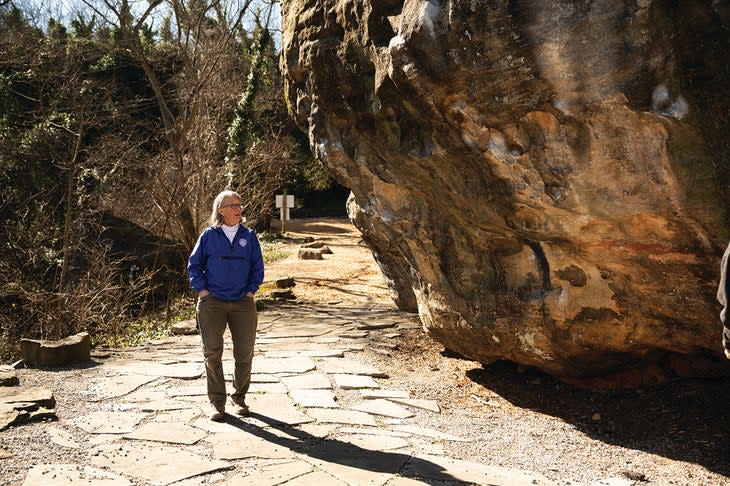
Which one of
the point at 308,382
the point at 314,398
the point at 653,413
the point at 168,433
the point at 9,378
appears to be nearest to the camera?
the point at 168,433

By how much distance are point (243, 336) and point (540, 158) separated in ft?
7.82

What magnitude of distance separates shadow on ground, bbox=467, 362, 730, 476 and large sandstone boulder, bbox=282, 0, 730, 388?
0.72 feet

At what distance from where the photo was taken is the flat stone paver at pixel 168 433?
4.74 m

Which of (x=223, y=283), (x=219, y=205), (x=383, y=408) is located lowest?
(x=383, y=408)

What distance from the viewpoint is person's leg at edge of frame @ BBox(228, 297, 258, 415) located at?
5203 millimetres

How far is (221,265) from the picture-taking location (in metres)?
5.12

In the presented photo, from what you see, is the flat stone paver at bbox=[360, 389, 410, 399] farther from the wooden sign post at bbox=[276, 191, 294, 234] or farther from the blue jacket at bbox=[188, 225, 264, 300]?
the wooden sign post at bbox=[276, 191, 294, 234]

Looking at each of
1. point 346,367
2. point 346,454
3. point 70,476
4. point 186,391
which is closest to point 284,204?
point 346,367

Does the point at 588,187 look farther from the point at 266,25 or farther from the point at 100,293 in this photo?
the point at 266,25

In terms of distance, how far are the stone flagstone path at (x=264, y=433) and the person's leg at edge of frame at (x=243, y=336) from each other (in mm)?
269

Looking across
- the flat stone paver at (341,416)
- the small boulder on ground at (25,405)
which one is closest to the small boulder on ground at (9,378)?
the small boulder on ground at (25,405)

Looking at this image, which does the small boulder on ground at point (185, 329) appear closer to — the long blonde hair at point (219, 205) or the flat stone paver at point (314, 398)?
the flat stone paver at point (314, 398)

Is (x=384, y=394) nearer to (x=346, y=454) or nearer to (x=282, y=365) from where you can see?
(x=282, y=365)

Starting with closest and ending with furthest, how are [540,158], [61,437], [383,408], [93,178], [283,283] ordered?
1. [540,158]
2. [61,437]
3. [383,408]
4. [283,283]
5. [93,178]
